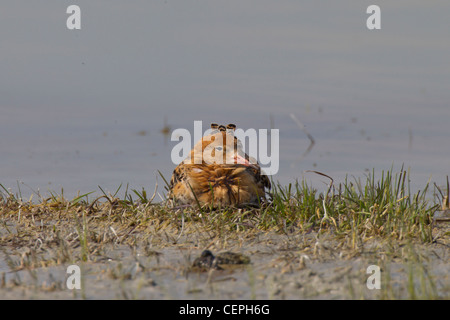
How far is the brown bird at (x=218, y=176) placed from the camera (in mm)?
6926

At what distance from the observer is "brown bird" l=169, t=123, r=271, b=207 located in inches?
273

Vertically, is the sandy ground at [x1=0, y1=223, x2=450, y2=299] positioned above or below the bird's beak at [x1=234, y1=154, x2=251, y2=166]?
below

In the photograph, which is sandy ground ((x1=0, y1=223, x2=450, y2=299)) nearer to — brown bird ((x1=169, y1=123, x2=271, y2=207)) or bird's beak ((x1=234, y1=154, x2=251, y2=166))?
brown bird ((x1=169, y1=123, x2=271, y2=207))

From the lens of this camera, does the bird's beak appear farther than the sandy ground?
Yes

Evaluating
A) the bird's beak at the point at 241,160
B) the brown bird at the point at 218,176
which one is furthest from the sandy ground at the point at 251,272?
the bird's beak at the point at 241,160

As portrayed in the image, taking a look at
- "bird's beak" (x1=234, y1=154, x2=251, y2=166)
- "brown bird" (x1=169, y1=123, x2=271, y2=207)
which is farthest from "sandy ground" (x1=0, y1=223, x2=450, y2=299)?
"bird's beak" (x1=234, y1=154, x2=251, y2=166)

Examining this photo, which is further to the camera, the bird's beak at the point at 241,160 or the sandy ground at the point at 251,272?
the bird's beak at the point at 241,160

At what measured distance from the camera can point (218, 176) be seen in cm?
694

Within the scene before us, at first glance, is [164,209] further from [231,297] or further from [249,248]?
[231,297]

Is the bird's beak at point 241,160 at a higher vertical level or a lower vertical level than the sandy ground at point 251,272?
higher

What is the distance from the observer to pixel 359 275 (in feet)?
15.9

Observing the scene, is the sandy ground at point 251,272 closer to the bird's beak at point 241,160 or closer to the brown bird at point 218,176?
the brown bird at point 218,176
